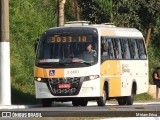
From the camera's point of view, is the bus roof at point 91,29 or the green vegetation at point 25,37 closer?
the bus roof at point 91,29

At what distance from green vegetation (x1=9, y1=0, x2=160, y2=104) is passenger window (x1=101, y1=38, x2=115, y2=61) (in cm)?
414

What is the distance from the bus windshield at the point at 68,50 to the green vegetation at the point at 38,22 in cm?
291

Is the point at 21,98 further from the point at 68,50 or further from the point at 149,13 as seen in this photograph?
the point at 149,13

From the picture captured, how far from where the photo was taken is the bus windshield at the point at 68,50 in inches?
1278

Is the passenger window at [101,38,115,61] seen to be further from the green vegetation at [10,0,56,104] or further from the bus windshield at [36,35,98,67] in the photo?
the green vegetation at [10,0,56,104]

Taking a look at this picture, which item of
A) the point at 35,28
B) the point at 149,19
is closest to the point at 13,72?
the point at 35,28

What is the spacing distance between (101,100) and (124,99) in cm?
361

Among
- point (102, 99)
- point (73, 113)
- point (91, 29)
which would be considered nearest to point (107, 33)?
point (91, 29)

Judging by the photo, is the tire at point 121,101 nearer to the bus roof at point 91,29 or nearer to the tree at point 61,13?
the bus roof at point 91,29

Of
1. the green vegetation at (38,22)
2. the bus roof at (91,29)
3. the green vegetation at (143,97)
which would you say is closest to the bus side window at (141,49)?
the bus roof at (91,29)

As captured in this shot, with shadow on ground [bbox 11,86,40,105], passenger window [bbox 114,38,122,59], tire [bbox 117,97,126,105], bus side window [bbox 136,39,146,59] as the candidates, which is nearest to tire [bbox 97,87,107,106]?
passenger window [bbox 114,38,122,59]

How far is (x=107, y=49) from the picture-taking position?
33.3m

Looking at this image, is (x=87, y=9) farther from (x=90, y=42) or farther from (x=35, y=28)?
(x=90, y=42)

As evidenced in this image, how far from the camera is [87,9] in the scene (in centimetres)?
4741
